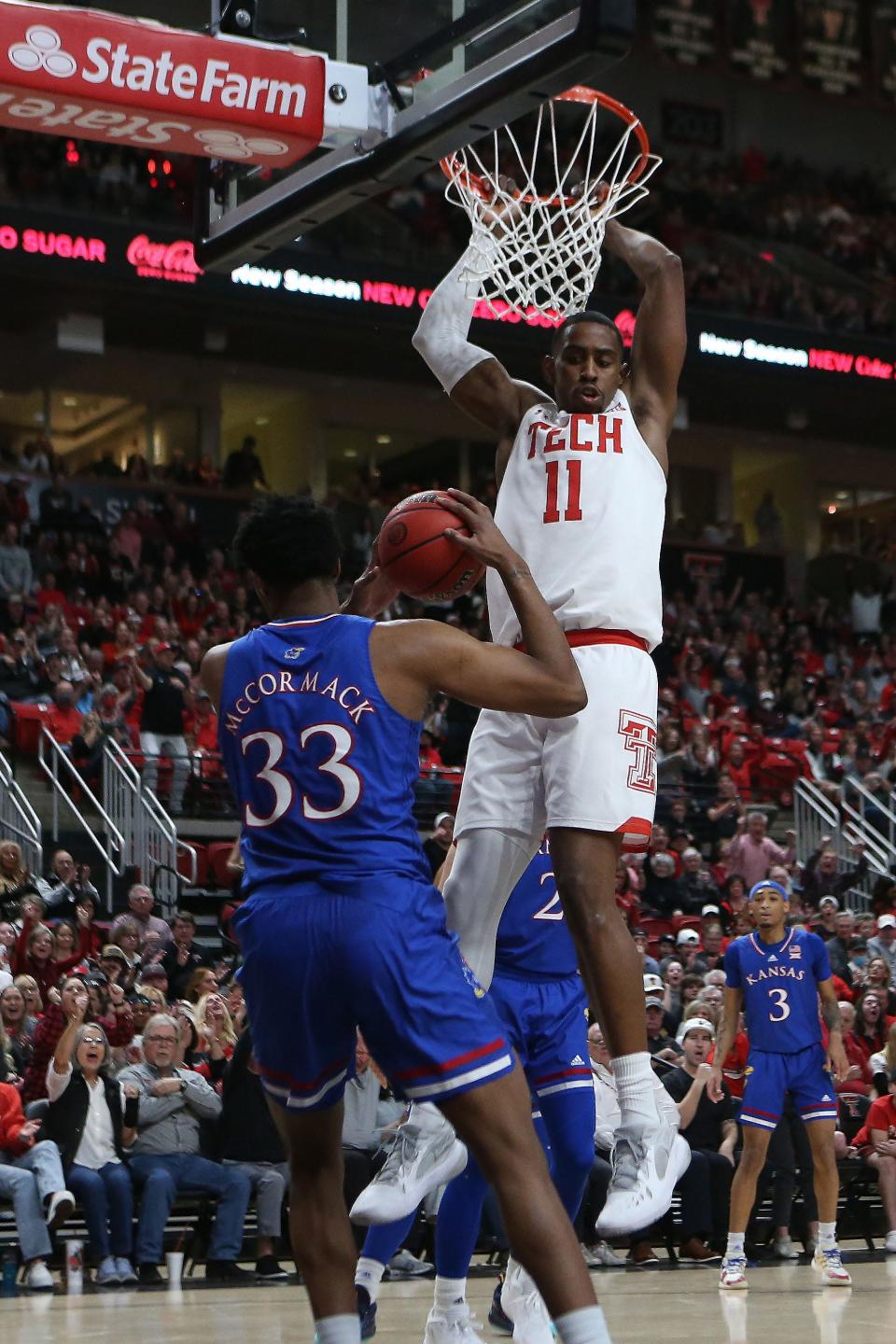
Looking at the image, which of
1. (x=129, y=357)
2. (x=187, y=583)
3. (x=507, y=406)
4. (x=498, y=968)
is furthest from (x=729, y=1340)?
(x=129, y=357)

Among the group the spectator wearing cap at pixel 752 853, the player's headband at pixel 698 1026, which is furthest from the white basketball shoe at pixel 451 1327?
the spectator wearing cap at pixel 752 853

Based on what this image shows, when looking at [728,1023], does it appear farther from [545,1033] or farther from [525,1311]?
[525,1311]

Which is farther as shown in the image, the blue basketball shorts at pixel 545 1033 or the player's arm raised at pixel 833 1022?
the player's arm raised at pixel 833 1022

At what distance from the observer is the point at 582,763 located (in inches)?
224

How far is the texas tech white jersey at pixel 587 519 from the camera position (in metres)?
5.82

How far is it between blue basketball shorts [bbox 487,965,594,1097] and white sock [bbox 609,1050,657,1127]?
44.3 inches

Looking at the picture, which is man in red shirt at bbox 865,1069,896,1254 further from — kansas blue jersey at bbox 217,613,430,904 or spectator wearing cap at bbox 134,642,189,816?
kansas blue jersey at bbox 217,613,430,904

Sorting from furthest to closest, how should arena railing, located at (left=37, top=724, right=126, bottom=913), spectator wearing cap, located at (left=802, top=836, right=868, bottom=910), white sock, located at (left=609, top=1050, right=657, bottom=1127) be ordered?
1. spectator wearing cap, located at (left=802, top=836, right=868, bottom=910)
2. arena railing, located at (left=37, top=724, right=126, bottom=913)
3. white sock, located at (left=609, top=1050, right=657, bottom=1127)

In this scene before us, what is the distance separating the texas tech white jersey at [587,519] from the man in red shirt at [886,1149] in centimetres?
854

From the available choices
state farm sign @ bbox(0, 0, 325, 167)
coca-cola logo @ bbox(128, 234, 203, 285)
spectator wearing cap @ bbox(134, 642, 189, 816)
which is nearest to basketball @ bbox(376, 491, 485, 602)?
state farm sign @ bbox(0, 0, 325, 167)

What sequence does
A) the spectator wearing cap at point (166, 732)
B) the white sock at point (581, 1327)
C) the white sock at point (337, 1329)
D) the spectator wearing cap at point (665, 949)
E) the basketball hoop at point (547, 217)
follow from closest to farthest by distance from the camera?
the white sock at point (581, 1327), the white sock at point (337, 1329), the basketball hoop at point (547, 217), the spectator wearing cap at point (665, 949), the spectator wearing cap at point (166, 732)

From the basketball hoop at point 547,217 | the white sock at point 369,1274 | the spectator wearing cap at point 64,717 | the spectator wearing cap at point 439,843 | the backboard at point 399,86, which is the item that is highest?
the backboard at point 399,86

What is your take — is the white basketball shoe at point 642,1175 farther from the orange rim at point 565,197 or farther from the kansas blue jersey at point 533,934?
the orange rim at point 565,197

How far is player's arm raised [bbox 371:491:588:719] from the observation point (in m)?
4.82
